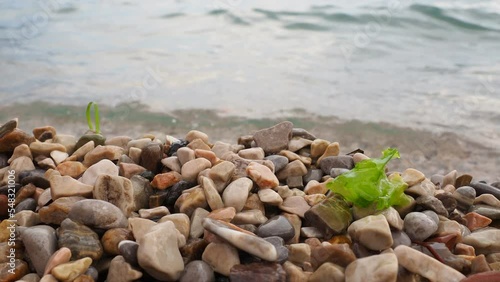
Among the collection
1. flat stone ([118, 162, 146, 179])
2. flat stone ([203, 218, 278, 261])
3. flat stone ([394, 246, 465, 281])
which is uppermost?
flat stone ([203, 218, 278, 261])

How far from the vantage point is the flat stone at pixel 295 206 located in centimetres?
175

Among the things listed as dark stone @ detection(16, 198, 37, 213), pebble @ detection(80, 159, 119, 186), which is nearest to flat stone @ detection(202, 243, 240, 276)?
pebble @ detection(80, 159, 119, 186)

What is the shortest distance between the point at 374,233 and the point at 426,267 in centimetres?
18

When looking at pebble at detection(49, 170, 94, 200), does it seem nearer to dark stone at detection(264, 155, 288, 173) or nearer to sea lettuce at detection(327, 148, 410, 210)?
dark stone at detection(264, 155, 288, 173)

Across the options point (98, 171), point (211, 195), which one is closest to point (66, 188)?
point (98, 171)

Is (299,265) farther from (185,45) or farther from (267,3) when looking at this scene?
(267,3)

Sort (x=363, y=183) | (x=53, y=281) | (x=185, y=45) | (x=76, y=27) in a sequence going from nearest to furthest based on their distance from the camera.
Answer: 1. (x=53, y=281)
2. (x=363, y=183)
3. (x=185, y=45)
4. (x=76, y=27)

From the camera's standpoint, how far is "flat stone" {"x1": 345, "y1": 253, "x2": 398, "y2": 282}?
1.34 meters

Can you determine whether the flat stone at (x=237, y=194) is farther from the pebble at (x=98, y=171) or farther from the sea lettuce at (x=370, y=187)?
the pebble at (x=98, y=171)

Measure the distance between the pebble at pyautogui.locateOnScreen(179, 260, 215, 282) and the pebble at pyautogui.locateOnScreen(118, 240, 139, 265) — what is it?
138 millimetres

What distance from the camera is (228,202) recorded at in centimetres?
172

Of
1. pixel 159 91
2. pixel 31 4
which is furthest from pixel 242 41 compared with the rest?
pixel 31 4

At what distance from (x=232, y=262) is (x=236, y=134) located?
2.54m

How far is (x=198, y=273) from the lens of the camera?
1397 mm
